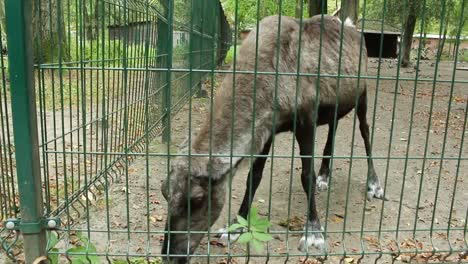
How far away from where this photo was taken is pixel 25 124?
10.2 feet

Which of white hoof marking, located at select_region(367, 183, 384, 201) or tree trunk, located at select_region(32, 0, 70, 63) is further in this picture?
white hoof marking, located at select_region(367, 183, 384, 201)

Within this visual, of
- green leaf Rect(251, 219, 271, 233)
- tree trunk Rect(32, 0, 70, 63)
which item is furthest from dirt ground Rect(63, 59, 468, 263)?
tree trunk Rect(32, 0, 70, 63)

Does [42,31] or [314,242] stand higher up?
[42,31]

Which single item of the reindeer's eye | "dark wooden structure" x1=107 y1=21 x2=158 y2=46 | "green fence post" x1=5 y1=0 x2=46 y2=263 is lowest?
the reindeer's eye

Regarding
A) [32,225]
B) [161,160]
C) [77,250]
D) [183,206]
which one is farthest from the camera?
[161,160]

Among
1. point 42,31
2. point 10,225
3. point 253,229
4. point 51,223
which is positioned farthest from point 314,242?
point 42,31

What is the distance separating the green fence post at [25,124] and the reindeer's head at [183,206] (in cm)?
88

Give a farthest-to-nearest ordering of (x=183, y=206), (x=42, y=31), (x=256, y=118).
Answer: (x=42, y=31) < (x=256, y=118) < (x=183, y=206)

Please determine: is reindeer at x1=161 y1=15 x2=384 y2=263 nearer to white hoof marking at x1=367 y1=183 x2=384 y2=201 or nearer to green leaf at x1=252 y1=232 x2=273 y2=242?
green leaf at x1=252 y1=232 x2=273 y2=242

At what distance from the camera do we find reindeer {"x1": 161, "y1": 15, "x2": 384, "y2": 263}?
11.9 ft

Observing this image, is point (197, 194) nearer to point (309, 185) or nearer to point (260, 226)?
point (260, 226)

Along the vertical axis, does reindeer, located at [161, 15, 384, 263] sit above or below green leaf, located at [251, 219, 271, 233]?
above

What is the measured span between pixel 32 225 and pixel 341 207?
3418mm

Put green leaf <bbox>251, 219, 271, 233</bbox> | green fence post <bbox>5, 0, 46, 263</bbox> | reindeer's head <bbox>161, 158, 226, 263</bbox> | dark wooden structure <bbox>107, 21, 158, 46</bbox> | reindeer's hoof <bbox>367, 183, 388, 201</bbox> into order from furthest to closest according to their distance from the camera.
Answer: reindeer's hoof <bbox>367, 183, 388, 201</bbox>, dark wooden structure <bbox>107, 21, 158, 46</bbox>, reindeer's head <bbox>161, 158, 226, 263</bbox>, green leaf <bbox>251, 219, 271, 233</bbox>, green fence post <bbox>5, 0, 46, 263</bbox>
